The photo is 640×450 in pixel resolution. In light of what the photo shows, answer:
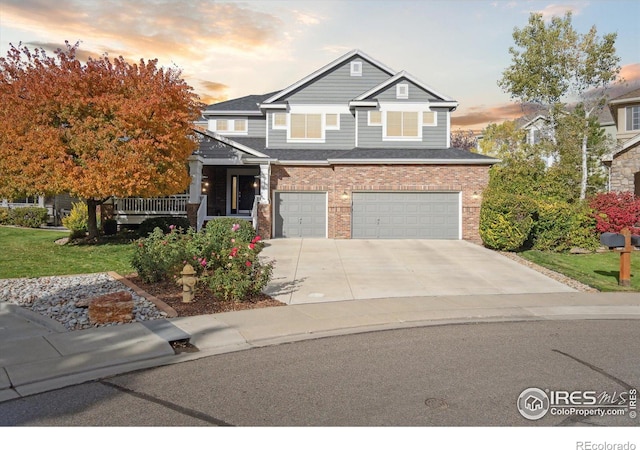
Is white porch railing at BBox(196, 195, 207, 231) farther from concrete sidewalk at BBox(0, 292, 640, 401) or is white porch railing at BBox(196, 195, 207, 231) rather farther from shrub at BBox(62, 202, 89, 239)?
concrete sidewalk at BBox(0, 292, 640, 401)

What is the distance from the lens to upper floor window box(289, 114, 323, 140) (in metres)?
25.1

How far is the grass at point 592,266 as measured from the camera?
1285 centimetres

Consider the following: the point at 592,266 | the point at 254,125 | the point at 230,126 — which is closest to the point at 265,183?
the point at 254,125

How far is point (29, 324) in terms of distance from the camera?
8.32 metres

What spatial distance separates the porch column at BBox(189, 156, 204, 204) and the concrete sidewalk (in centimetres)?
1294

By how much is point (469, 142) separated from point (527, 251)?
54.2 meters

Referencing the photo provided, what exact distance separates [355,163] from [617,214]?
1129cm

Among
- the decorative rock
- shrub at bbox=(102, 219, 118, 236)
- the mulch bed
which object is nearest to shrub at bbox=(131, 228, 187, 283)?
the mulch bed

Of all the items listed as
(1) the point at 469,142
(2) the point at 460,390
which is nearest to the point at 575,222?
(2) the point at 460,390

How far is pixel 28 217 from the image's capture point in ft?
92.2

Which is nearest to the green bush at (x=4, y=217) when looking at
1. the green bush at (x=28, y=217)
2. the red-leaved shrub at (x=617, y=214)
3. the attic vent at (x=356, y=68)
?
the green bush at (x=28, y=217)

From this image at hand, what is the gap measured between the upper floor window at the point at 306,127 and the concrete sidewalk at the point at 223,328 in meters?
16.0

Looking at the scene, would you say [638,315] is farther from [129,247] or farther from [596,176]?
[596,176]

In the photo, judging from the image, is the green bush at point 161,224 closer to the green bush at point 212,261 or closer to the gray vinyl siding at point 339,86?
the green bush at point 212,261
